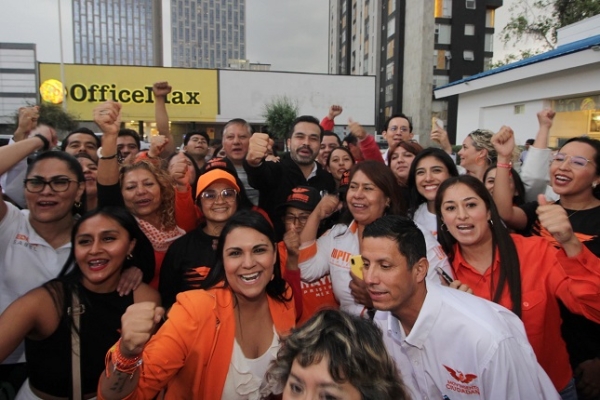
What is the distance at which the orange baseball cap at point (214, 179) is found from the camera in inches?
128

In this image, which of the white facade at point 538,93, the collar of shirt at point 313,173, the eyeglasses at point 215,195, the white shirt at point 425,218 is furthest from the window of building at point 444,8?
the eyeglasses at point 215,195

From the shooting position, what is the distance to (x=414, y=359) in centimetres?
208

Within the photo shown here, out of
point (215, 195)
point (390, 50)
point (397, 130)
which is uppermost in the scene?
point (390, 50)

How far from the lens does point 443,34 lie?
1606 inches

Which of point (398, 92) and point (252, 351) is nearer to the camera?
point (252, 351)

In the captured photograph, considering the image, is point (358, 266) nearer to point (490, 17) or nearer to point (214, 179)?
point (214, 179)

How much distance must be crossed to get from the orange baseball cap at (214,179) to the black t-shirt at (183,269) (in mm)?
492

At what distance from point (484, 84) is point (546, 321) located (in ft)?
59.7

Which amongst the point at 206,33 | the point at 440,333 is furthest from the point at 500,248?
the point at 206,33

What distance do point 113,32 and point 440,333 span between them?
14122cm

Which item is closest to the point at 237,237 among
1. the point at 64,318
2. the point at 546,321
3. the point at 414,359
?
the point at 64,318

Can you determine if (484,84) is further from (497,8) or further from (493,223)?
(497,8)

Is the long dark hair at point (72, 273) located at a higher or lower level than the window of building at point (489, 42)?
lower

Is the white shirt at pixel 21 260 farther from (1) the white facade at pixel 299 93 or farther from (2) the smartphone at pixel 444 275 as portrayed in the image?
(1) the white facade at pixel 299 93
